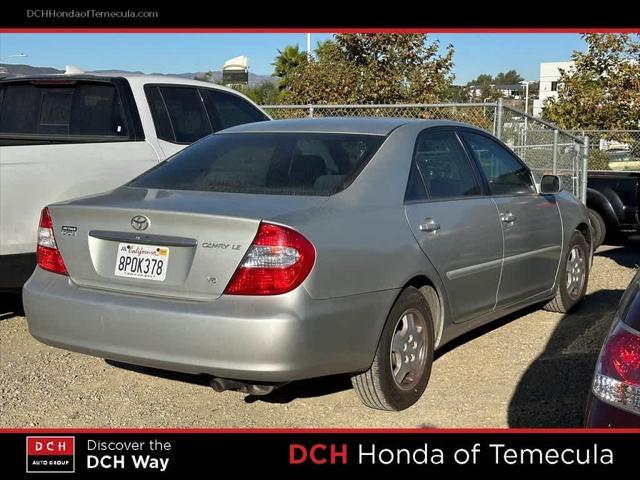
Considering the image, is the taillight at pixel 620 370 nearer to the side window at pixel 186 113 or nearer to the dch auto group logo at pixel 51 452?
the dch auto group logo at pixel 51 452

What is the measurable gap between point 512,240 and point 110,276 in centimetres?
282

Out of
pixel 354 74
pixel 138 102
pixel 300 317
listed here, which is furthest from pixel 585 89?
pixel 300 317

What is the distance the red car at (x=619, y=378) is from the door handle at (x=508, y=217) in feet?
8.68

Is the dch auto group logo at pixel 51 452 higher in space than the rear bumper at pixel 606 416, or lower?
lower

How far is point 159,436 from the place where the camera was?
402cm

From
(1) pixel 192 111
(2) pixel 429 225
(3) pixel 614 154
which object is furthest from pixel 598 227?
(2) pixel 429 225

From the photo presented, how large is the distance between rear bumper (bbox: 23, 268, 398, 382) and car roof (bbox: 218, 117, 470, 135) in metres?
1.21

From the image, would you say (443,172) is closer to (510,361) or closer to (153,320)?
(510,361)

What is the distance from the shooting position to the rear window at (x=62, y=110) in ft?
21.4

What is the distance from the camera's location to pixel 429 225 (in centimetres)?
455

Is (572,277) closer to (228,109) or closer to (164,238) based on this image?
(228,109)

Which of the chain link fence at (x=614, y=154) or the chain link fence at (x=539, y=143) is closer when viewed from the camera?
the chain link fence at (x=539, y=143)

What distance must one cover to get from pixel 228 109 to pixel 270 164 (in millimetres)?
3042

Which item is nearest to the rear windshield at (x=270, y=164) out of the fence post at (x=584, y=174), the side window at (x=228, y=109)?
the side window at (x=228, y=109)
